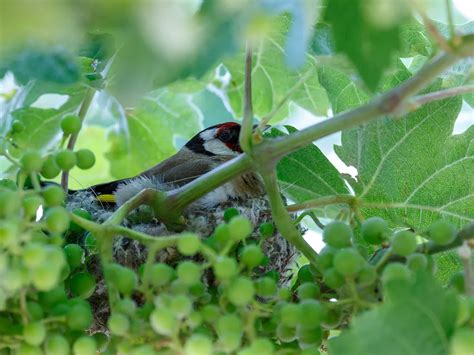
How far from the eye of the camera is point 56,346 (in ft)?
2.26

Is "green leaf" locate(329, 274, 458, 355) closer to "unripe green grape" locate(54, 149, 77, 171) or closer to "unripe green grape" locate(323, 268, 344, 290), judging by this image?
"unripe green grape" locate(323, 268, 344, 290)

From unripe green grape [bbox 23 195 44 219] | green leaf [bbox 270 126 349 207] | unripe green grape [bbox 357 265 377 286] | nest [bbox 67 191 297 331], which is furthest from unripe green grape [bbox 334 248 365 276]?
green leaf [bbox 270 126 349 207]

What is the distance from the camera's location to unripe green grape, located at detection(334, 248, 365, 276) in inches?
28.9

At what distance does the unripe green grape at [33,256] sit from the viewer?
0.62 meters

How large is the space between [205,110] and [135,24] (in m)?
1.56

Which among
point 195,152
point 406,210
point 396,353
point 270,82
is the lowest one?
point 396,353

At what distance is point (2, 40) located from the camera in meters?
0.27

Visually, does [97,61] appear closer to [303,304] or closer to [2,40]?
[303,304]

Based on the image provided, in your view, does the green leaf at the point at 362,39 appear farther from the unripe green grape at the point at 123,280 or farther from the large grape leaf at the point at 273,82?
the large grape leaf at the point at 273,82

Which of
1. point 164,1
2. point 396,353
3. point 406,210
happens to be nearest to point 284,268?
point 406,210

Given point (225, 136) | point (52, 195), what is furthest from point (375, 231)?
point (225, 136)

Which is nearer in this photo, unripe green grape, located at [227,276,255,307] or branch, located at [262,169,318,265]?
unripe green grape, located at [227,276,255,307]

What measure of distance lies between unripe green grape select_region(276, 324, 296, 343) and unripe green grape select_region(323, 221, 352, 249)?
4.4 inches

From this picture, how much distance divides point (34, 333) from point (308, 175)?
2.54ft
